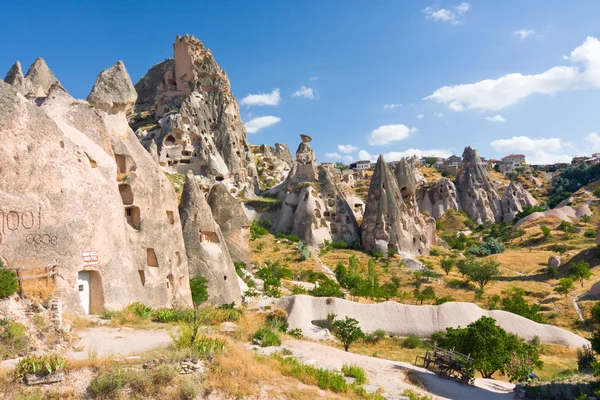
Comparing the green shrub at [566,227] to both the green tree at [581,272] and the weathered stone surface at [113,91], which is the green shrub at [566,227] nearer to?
the green tree at [581,272]

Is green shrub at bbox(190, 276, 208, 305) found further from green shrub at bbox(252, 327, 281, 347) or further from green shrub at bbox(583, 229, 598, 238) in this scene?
green shrub at bbox(583, 229, 598, 238)

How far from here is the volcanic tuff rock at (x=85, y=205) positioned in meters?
13.2

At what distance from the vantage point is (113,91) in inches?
789

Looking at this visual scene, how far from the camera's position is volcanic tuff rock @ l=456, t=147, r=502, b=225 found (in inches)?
2591

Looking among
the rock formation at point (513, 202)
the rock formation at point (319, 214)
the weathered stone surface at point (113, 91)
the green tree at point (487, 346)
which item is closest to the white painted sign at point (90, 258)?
the weathered stone surface at point (113, 91)

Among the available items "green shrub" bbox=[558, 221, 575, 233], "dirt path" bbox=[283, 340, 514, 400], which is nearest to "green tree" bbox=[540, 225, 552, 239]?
"green shrub" bbox=[558, 221, 575, 233]

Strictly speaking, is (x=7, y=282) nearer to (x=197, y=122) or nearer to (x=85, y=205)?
(x=85, y=205)

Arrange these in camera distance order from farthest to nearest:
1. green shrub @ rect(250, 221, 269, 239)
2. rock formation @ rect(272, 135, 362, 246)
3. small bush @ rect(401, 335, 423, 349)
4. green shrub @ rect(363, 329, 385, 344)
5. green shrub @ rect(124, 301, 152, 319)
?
rock formation @ rect(272, 135, 362, 246) < green shrub @ rect(250, 221, 269, 239) < green shrub @ rect(363, 329, 385, 344) < small bush @ rect(401, 335, 423, 349) < green shrub @ rect(124, 301, 152, 319)

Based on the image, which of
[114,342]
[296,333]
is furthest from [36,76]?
[114,342]

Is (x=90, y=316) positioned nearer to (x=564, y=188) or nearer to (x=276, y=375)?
(x=276, y=375)

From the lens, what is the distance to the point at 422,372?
16.2m

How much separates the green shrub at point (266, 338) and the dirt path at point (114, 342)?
2962 millimetres

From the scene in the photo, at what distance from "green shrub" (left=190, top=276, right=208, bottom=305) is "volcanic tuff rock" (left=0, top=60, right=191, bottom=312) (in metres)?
0.67

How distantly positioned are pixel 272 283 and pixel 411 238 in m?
19.0
